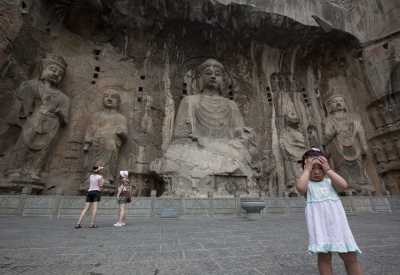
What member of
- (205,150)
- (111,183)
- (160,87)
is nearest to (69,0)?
(160,87)

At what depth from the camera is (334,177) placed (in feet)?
4.72

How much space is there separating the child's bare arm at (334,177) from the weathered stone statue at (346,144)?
8651 millimetres

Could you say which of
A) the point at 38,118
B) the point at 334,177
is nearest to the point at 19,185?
the point at 38,118

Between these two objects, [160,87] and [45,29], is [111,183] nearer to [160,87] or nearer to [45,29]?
[160,87]

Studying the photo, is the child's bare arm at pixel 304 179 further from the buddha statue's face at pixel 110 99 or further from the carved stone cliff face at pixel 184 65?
the buddha statue's face at pixel 110 99

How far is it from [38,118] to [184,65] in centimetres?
591

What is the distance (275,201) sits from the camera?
6.58 metres

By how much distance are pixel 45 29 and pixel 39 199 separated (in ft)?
20.3

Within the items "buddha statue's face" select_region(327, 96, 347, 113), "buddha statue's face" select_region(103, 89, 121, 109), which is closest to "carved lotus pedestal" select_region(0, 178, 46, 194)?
"buddha statue's face" select_region(103, 89, 121, 109)

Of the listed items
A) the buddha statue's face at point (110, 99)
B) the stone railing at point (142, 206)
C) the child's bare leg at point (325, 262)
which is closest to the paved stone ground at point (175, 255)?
the child's bare leg at point (325, 262)

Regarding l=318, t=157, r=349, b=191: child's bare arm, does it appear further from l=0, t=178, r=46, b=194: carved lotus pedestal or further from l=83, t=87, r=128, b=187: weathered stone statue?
l=0, t=178, r=46, b=194: carved lotus pedestal

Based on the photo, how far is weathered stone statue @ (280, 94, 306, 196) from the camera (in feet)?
29.0

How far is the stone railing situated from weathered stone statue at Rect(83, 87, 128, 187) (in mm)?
1667

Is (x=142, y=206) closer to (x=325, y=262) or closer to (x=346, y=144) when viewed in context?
(x=325, y=262)
